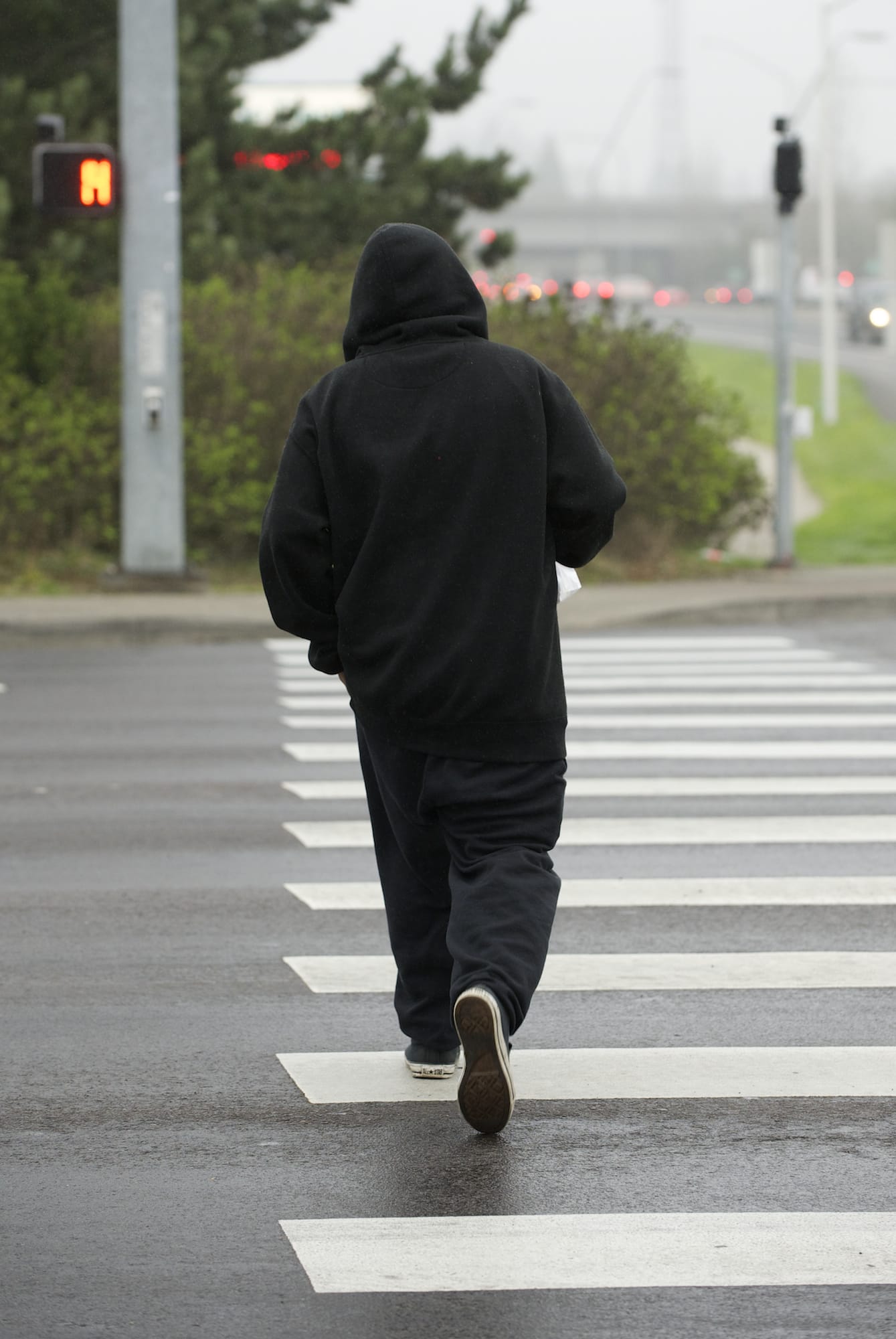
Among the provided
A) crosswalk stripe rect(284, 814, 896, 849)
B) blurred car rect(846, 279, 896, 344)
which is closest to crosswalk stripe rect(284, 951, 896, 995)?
crosswalk stripe rect(284, 814, 896, 849)

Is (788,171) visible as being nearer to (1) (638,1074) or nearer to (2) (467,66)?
(2) (467,66)

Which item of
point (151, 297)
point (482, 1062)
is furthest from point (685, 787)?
point (151, 297)

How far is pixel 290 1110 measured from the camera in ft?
15.5

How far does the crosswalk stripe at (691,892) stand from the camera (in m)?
6.85

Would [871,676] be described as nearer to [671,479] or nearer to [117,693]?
[117,693]

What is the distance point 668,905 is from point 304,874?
1287 mm

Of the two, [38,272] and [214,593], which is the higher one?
[38,272]

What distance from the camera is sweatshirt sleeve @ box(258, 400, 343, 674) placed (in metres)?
4.59

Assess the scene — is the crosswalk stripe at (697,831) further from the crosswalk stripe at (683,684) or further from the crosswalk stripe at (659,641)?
the crosswalk stripe at (659,641)

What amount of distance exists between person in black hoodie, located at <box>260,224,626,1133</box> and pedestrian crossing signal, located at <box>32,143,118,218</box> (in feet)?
39.2

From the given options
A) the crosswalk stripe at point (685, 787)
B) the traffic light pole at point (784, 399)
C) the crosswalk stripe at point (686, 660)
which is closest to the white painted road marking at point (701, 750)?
the crosswalk stripe at point (685, 787)

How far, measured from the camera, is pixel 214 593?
16922 millimetres

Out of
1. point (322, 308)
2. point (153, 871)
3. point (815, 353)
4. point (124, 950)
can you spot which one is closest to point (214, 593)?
point (322, 308)

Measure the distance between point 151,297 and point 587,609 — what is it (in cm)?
413
